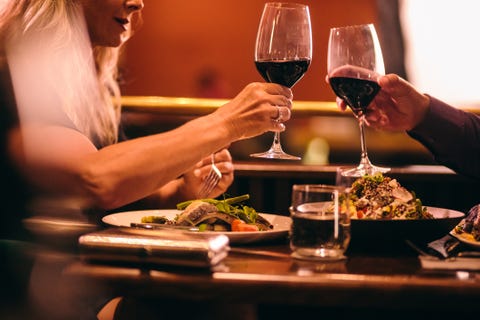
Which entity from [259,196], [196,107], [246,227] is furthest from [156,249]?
[196,107]

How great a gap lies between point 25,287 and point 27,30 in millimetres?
633

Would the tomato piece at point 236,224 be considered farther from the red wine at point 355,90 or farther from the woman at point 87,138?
the red wine at point 355,90

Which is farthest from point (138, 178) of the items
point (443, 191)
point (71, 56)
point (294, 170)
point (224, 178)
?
point (443, 191)

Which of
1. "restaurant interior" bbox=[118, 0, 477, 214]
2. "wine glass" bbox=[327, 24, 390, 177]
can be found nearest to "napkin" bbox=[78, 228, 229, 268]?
"wine glass" bbox=[327, 24, 390, 177]

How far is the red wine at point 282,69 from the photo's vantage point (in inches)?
60.3

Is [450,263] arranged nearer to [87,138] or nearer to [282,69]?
[282,69]

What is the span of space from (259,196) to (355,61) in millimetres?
1348

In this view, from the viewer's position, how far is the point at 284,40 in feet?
4.92

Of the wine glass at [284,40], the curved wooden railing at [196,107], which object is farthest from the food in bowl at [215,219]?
the curved wooden railing at [196,107]

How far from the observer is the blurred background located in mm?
4633

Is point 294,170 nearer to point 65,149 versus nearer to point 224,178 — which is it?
point 224,178

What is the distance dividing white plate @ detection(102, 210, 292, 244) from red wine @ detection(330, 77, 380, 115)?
11.8 inches

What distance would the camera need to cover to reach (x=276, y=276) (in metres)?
1.06

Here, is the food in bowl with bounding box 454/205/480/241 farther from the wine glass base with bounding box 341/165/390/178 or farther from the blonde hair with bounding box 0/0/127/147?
the blonde hair with bounding box 0/0/127/147
